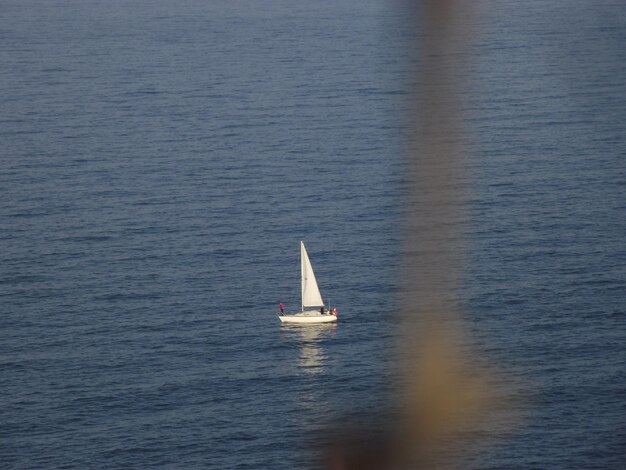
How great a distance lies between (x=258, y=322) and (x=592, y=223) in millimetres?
28809

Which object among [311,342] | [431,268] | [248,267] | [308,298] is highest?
[248,267]

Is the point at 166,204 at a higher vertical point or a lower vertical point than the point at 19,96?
lower

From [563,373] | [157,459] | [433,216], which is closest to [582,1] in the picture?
[433,216]

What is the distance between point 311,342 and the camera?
254ft

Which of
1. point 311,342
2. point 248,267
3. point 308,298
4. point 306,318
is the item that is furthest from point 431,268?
point 248,267

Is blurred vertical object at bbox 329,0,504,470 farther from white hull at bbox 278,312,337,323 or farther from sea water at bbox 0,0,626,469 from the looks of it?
white hull at bbox 278,312,337,323

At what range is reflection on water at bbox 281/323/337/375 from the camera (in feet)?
236

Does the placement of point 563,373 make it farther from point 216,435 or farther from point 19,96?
point 19,96

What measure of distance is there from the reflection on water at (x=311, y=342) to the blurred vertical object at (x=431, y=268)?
67710 millimetres

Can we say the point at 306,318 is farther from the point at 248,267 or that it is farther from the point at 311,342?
the point at 248,267

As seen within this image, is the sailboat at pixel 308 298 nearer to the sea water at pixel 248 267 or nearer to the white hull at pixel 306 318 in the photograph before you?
the white hull at pixel 306 318

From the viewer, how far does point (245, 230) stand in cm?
9481

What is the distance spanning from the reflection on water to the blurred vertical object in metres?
67.7

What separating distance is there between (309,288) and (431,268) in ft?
258
